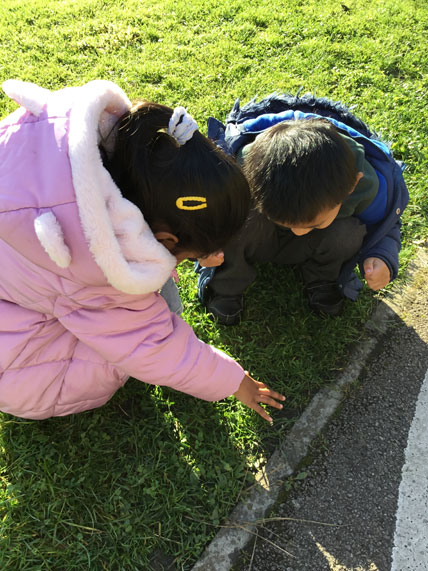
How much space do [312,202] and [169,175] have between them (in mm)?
688

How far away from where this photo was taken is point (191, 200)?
138cm

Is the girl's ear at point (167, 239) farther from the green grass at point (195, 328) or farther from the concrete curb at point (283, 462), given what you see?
the concrete curb at point (283, 462)

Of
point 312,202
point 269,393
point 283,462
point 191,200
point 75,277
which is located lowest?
point 283,462

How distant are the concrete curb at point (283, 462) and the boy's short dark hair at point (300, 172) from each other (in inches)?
31.7

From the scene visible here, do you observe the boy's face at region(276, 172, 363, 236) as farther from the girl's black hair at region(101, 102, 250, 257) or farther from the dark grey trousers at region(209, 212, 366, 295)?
the girl's black hair at region(101, 102, 250, 257)

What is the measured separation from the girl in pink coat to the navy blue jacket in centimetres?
82

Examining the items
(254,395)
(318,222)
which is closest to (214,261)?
(318,222)

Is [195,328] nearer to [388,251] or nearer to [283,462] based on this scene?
[283,462]

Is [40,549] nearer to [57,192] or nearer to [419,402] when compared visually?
[57,192]

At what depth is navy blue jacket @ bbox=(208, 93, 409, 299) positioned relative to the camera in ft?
7.25

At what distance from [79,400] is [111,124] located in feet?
3.38

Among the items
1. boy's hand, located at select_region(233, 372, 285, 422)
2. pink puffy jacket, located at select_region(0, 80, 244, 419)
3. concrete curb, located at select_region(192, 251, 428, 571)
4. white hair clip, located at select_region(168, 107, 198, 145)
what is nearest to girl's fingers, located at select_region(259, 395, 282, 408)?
boy's hand, located at select_region(233, 372, 285, 422)

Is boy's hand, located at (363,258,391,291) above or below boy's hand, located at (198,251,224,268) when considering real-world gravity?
above

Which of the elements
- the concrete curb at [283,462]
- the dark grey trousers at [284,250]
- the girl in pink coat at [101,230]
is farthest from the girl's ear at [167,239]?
the concrete curb at [283,462]
